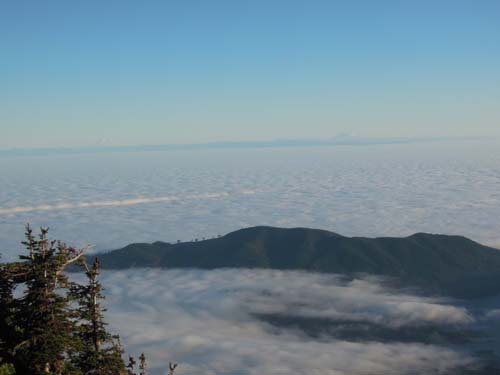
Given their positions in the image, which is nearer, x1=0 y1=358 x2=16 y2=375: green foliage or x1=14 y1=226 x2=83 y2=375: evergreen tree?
x1=0 y1=358 x2=16 y2=375: green foliage

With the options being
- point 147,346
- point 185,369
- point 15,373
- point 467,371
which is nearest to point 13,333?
point 15,373

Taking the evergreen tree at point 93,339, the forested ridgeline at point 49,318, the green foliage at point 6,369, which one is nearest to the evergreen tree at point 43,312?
the forested ridgeline at point 49,318

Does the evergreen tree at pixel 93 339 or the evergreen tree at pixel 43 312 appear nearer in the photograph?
the evergreen tree at pixel 43 312

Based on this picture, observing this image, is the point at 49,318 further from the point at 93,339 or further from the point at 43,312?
Result: the point at 93,339

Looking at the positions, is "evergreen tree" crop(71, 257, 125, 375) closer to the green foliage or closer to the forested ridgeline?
the forested ridgeline

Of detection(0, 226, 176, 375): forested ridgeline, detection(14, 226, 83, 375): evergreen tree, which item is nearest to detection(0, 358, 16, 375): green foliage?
→ detection(0, 226, 176, 375): forested ridgeline

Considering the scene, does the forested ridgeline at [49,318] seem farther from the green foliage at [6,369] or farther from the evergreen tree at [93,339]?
the green foliage at [6,369]

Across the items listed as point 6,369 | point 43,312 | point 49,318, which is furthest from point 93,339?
point 6,369

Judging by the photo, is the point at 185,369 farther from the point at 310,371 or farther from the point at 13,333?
the point at 13,333
